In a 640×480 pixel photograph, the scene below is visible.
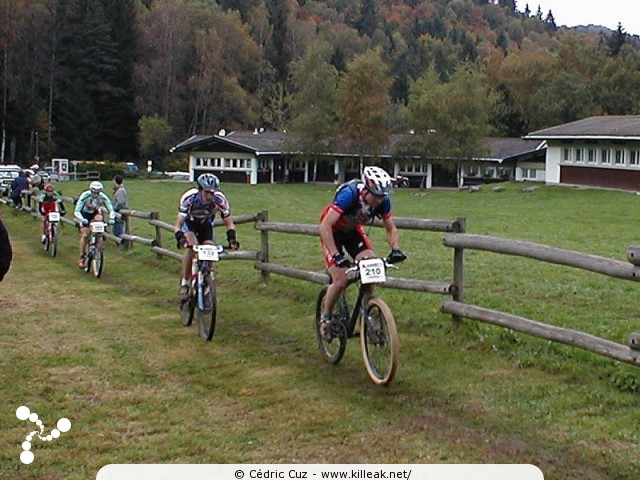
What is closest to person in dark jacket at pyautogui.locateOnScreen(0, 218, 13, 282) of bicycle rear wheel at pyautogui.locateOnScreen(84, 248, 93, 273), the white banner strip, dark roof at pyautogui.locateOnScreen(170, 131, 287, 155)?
the white banner strip

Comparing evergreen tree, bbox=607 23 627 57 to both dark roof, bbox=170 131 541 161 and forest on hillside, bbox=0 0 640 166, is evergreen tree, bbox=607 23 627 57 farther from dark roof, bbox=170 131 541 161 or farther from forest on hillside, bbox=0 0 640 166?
dark roof, bbox=170 131 541 161

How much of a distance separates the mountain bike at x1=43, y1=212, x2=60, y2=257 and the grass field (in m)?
6.95

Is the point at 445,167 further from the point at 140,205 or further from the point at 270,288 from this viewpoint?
the point at 270,288

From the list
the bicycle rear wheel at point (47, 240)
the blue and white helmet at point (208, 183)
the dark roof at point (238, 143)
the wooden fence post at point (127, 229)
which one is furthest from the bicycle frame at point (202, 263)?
the dark roof at point (238, 143)

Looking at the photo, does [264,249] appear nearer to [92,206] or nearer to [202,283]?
[202,283]

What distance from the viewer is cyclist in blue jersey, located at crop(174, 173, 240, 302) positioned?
10.8 m

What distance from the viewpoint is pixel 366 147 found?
228ft

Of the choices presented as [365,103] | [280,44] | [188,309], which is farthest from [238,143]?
[188,309]

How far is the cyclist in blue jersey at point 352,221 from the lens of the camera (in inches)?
311

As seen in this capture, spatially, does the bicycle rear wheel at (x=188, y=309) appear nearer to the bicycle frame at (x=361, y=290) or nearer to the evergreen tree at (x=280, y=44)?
the bicycle frame at (x=361, y=290)

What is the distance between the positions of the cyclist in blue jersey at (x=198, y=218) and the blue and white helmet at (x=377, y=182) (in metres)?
3.30

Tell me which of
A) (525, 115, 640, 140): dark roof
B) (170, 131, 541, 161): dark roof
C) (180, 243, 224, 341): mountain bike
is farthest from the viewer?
(170, 131, 541, 161): dark roof

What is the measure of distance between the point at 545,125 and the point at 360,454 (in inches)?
3173

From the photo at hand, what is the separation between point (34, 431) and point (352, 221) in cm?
340
